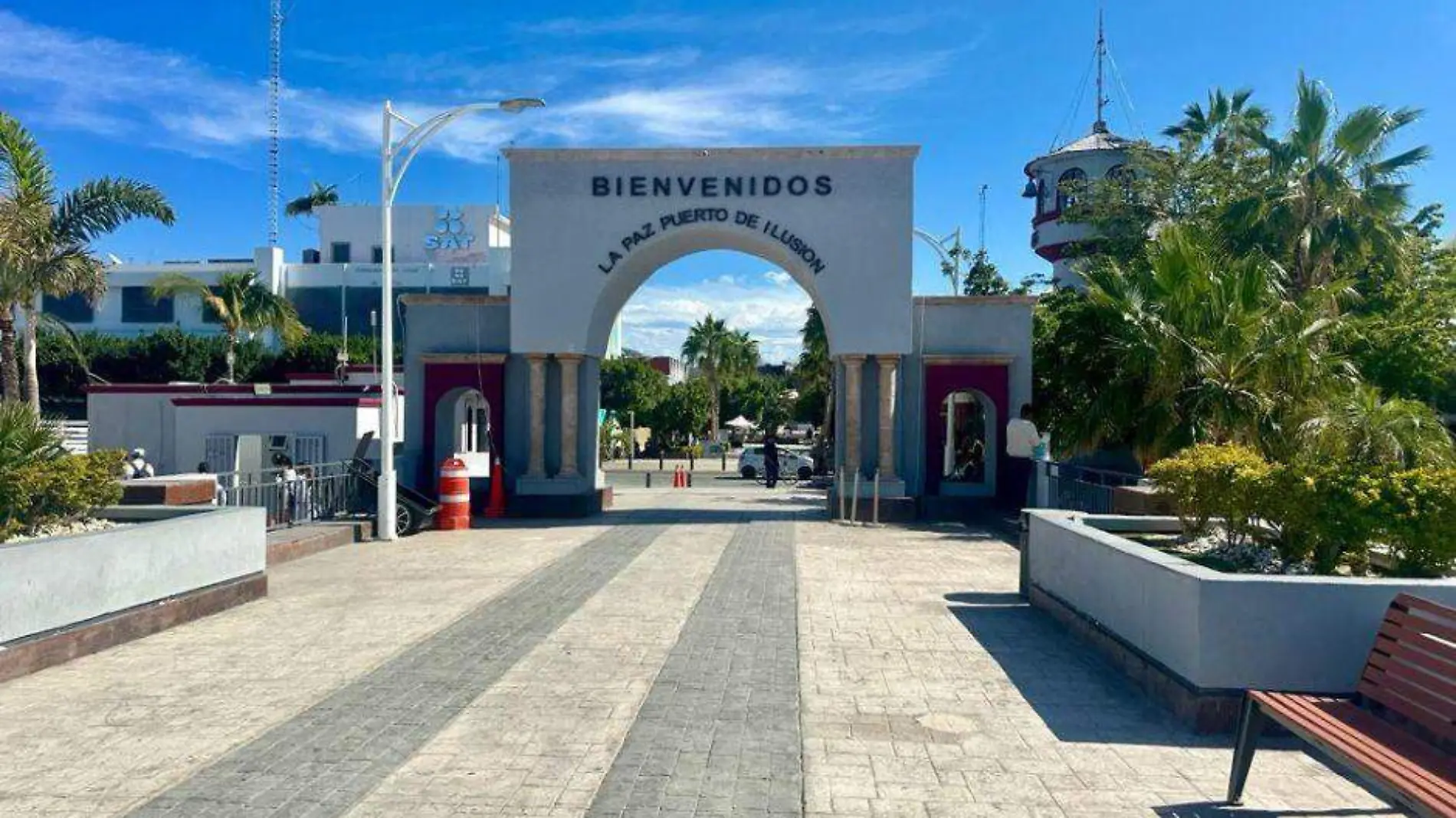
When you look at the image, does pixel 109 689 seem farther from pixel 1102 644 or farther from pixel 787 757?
pixel 1102 644

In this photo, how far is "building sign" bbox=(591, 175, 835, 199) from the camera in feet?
65.8

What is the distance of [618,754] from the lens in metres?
5.84

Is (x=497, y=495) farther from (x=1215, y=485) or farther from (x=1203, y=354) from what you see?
(x=1215, y=485)

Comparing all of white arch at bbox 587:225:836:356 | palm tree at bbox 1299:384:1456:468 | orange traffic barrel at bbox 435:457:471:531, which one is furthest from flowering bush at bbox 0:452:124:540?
white arch at bbox 587:225:836:356

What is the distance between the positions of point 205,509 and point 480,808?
6543mm

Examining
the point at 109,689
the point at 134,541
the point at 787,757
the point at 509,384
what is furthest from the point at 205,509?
the point at 509,384

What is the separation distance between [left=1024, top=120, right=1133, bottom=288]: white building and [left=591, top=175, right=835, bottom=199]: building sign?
25.0 metres

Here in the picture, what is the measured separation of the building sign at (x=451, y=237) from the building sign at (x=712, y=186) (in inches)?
2279

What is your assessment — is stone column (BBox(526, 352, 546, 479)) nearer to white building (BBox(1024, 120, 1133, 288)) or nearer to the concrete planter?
the concrete planter

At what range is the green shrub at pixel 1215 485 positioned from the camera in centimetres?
756

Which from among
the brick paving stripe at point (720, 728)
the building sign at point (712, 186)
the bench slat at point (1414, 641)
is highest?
the building sign at point (712, 186)

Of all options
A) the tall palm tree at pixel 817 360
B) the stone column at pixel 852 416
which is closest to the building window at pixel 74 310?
the tall palm tree at pixel 817 360

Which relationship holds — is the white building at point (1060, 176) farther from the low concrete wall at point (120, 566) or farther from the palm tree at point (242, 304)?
the low concrete wall at point (120, 566)

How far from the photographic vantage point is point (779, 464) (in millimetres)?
42062
